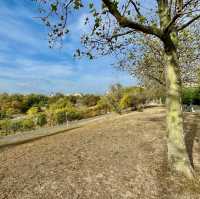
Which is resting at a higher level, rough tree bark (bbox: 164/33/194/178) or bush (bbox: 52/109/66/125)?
rough tree bark (bbox: 164/33/194/178)

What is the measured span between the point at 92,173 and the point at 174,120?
265 cm

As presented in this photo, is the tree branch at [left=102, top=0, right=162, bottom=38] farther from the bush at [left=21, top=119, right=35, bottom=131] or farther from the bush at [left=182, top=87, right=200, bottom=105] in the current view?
the bush at [left=182, top=87, right=200, bottom=105]

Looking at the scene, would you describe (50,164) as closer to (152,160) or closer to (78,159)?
(78,159)

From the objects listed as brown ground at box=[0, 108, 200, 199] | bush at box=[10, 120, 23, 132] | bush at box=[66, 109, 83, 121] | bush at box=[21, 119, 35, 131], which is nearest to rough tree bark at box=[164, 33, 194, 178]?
brown ground at box=[0, 108, 200, 199]

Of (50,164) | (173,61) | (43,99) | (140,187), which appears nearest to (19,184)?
(50,164)

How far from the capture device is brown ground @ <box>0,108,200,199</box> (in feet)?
18.8

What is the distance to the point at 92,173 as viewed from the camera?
6738mm

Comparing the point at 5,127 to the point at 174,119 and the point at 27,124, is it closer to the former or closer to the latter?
the point at 27,124

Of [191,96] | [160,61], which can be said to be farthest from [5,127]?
[191,96]

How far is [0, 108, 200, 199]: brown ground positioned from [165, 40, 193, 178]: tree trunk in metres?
0.43

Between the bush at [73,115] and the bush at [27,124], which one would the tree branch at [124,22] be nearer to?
the bush at [27,124]

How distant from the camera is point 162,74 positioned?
738 inches

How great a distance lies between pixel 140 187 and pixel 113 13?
4152mm

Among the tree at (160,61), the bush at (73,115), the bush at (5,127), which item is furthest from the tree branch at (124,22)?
the bush at (73,115)
